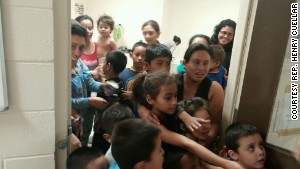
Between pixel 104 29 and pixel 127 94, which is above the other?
pixel 104 29

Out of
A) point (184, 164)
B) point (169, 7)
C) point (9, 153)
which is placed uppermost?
point (169, 7)

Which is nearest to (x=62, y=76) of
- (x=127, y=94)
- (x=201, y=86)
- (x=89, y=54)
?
(x=127, y=94)

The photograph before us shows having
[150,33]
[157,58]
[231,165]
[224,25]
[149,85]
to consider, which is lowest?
[231,165]

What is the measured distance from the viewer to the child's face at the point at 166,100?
3.97 ft

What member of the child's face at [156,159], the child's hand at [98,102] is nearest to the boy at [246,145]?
the child's face at [156,159]

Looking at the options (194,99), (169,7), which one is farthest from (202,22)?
(194,99)

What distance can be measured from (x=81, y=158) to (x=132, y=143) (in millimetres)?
248

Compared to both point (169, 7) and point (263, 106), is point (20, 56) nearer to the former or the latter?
point (263, 106)

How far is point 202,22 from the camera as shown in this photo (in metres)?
3.74

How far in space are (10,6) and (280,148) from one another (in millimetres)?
1263

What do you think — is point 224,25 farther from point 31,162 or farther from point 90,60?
point 31,162

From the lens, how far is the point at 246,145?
123 cm

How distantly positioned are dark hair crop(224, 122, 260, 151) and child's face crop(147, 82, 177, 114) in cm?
32

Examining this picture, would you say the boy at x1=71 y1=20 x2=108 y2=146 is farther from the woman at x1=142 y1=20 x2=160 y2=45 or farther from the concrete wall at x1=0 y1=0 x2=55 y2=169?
the woman at x1=142 y1=20 x2=160 y2=45
